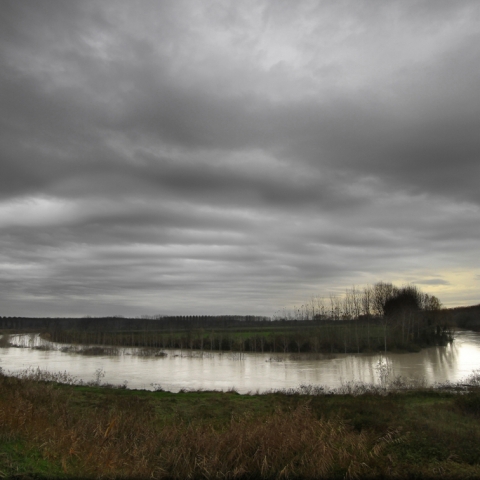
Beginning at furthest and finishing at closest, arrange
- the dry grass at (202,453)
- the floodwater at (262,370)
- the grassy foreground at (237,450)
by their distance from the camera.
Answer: the floodwater at (262,370) < the dry grass at (202,453) < the grassy foreground at (237,450)

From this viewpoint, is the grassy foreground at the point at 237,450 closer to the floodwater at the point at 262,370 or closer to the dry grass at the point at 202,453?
the dry grass at the point at 202,453

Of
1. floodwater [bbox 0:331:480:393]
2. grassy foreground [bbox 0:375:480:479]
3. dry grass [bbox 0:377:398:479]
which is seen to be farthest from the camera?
floodwater [bbox 0:331:480:393]

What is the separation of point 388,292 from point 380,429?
363 ft

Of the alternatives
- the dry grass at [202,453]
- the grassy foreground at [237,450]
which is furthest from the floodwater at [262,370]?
the dry grass at [202,453]

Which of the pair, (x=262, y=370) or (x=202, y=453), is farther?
(x=262, y=370)

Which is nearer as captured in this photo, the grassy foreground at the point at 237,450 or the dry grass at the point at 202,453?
the grassy foreground at the point at 237,450

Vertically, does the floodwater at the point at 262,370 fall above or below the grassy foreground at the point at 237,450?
below

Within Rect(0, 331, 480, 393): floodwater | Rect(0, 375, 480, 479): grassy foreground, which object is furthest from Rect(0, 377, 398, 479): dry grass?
Rect(0, 331, 480, 393): floodwater

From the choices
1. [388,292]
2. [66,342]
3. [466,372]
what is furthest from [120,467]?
[388,292]

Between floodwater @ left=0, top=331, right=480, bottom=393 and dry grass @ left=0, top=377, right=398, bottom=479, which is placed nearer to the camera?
dry grass @ left=0, top=377, right=398, bottom=479

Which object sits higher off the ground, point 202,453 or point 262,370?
point 202,453

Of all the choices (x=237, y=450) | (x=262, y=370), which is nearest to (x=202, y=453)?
(x=237, y=450)

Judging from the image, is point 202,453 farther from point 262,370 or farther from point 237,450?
point 262,370

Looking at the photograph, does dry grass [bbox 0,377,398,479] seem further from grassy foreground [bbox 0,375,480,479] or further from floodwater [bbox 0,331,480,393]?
floodwater [bbox 0,331,480,393]
